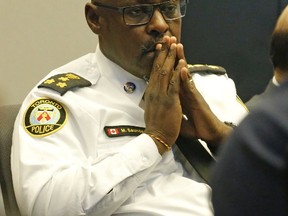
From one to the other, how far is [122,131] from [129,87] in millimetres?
124

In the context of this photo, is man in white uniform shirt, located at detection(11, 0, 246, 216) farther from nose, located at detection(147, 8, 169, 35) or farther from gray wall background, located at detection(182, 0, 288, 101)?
gray wall background, located at detection(182, 0, 288, 101)

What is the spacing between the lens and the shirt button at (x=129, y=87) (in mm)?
1405

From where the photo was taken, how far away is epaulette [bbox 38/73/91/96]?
134 centimetres

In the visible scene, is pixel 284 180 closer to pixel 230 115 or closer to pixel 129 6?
pixel 129 6

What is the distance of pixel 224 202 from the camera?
1.75 ft

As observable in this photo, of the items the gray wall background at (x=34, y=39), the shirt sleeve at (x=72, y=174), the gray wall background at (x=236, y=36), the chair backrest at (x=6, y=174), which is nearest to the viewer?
the shirt sleeve at (x=72, y=174)

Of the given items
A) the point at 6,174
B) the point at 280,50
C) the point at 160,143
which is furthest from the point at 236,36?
the point at 6,174

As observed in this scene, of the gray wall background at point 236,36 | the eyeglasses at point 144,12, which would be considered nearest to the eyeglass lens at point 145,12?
the eyeglasses at point 144,12

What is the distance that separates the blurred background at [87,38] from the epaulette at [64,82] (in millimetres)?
686

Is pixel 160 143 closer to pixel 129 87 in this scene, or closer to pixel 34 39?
pixel 129 87

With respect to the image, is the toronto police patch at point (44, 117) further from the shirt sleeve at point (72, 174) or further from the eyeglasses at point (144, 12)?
the eyeglasses at point (144, 12)

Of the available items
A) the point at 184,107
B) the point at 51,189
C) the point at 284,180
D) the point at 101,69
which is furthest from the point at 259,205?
the point at 101,69

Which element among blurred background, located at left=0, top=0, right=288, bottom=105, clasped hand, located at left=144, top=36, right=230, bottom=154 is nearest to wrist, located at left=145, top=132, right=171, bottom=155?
clasped hand, located at left=144, top=36, right=230, bottom=154

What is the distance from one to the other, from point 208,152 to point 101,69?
1.12 feet
